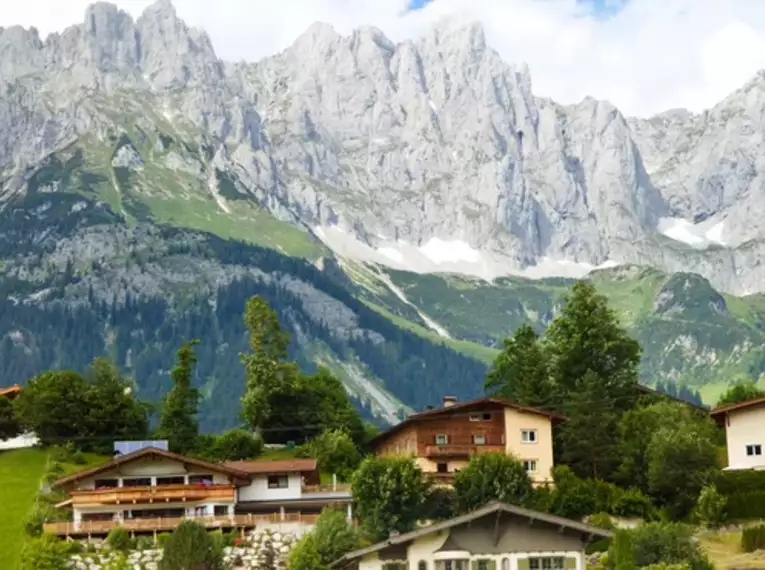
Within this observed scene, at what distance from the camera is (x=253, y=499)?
102312 millimetres

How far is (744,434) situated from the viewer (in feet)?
347

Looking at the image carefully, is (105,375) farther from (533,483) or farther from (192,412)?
(533,483)

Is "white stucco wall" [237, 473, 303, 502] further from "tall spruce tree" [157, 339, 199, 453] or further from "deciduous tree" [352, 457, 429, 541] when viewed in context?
"tall spruce tree" [157, 339, 199, 453]

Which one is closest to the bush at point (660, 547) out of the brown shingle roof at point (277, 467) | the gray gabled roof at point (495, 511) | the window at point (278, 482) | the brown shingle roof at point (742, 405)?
the gray gabled roof at point (495, 511)

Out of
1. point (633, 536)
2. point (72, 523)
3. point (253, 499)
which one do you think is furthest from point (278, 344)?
point (633, 536)

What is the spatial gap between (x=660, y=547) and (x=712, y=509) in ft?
48.4

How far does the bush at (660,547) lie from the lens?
77.8 metres

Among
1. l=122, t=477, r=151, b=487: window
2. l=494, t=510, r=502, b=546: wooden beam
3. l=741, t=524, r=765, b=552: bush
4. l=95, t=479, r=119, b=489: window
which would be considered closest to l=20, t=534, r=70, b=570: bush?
l=95, t=479, r=119, b=489: window

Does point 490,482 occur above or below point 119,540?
above

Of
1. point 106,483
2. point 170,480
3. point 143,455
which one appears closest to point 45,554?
point 106,483

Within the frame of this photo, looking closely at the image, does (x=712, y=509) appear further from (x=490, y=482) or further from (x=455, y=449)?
(x=455, y=449)

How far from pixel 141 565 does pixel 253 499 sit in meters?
16.4

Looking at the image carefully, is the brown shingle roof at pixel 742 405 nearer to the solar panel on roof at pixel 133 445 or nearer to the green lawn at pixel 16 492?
the solar panel on roof at pixel 133 445

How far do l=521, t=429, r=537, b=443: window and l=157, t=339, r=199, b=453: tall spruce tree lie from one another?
90.9 feet
